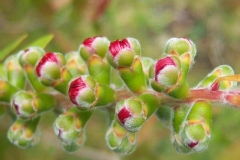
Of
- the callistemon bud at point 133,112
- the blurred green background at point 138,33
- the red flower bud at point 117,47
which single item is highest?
the red flower bud at point 117,47

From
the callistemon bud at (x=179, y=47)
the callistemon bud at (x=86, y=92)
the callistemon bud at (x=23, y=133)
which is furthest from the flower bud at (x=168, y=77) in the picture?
the callistemon bud at (x=23, y=133)

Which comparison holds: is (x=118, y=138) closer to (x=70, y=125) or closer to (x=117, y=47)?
(x=70, y=125)

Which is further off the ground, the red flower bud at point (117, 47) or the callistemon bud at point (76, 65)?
the red flower bud at point (117, 47)

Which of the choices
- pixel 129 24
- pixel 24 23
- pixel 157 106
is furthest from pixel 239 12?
pixel 157 106

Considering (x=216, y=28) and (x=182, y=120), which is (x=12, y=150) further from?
(x=216, y=28)

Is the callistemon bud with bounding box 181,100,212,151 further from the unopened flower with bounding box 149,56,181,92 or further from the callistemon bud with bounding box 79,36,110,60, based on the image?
the callistemon bud with bounding box 79,36,110,60

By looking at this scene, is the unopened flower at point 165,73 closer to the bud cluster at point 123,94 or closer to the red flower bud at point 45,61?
the bud cluster at point 123,94
